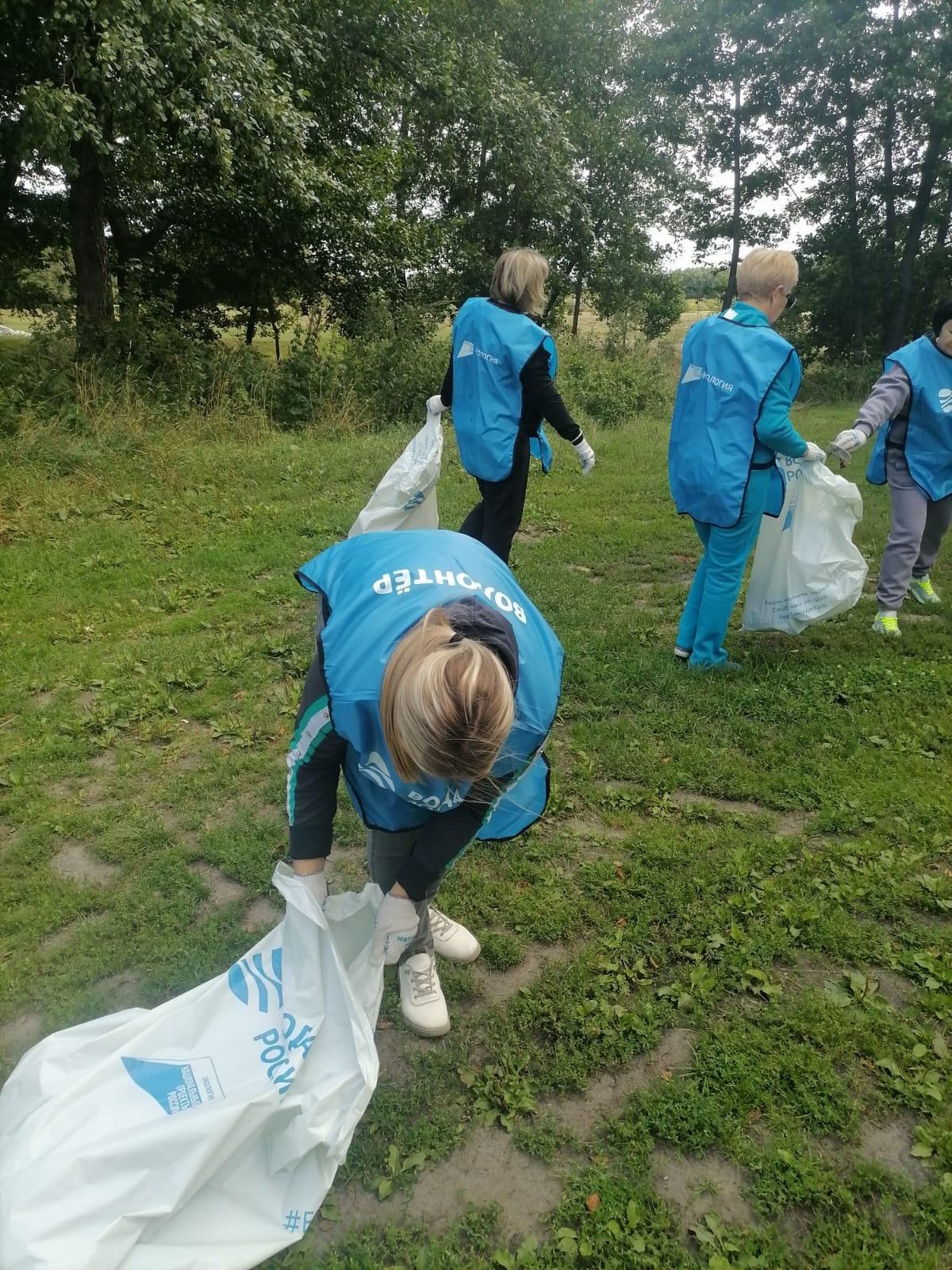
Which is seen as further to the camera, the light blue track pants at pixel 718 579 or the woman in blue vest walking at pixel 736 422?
the light blue track pants at pixel 718 579

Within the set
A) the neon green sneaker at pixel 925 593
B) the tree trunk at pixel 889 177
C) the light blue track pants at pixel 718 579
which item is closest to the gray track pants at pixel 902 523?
the neon green sneaker at pixel 925 593

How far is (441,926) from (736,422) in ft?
8.37

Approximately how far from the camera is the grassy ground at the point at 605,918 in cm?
181

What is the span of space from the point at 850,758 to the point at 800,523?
125 centimetres

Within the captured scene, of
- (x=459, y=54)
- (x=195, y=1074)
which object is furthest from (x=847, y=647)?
(x=459, y=54)

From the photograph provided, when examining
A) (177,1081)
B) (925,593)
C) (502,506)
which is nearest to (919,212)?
(925,593)

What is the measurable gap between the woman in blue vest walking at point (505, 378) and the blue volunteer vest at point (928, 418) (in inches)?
69.2

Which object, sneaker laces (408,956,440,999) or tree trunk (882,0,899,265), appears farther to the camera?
tree trunk (882,0,899,265)

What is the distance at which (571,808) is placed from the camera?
316cm

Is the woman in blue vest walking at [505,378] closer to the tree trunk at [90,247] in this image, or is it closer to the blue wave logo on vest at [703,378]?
the blue wave logo on vest at [703,378]

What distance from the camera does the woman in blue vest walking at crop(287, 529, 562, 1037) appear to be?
1434 millimetres

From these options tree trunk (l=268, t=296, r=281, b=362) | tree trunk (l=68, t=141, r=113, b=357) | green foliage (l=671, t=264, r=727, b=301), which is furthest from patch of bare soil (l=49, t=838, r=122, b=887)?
green foliage (l=671, t=264, r=727, b=301)

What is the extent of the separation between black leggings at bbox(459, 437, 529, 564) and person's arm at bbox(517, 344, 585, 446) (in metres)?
0.13

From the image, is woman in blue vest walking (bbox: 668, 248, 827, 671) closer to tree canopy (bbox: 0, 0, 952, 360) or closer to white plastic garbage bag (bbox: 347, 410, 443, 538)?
white plastic garbage bag (bbox: 347, 410, 443, 538)
